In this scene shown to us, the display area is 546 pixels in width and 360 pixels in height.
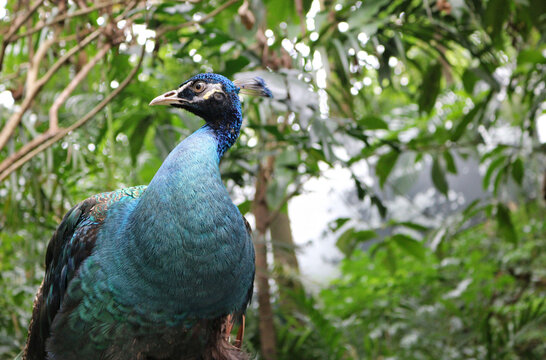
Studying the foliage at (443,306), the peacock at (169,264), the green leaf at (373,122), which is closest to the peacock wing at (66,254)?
the peacock at (169,264)

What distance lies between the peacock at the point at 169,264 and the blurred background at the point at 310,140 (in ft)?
1.24

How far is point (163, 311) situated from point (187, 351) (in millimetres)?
169

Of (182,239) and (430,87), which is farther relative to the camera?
(430,87)

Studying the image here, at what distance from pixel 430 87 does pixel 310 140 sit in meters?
1.06

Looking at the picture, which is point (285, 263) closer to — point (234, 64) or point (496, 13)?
point (234, 64)

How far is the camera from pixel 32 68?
2.10 m

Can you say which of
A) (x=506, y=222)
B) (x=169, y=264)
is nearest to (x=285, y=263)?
(x=506, y=222)

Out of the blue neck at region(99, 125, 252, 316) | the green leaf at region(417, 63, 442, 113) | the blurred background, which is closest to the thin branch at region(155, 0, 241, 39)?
the blurred background

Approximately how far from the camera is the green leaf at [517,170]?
9.12ft

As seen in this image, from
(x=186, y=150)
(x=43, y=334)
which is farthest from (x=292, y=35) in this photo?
(x=43, y=334)

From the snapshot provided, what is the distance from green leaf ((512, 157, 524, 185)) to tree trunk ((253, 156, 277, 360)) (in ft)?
4.09

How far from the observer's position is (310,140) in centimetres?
193

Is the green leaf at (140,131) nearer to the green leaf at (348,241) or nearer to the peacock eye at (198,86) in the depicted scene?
the peacock eye at (198,86)

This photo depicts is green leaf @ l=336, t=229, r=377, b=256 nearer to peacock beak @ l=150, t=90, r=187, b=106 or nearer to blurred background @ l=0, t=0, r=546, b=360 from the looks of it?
blurred background @ l=0, t=0, r=546, b=360
